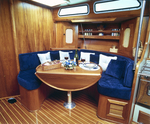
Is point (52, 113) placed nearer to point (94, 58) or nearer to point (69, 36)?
point (94, 58)

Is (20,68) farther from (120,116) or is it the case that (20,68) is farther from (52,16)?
(120,116)

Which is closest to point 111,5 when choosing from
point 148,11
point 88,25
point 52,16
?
point 148,11

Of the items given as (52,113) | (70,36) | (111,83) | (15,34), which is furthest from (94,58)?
(15,34)

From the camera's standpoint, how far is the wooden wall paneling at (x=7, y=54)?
7.24 feet

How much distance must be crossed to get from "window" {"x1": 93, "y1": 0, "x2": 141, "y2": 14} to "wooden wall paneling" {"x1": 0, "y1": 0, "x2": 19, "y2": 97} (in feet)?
6.66

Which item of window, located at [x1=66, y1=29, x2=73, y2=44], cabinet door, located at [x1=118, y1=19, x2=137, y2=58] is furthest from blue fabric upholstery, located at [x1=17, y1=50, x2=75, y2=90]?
cabinet door, located at [x1=118, y1=19, x2=137, y2=58]

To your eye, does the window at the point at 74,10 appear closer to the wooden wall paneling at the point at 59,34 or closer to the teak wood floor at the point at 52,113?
the wooden wall paneling at the point at 59,34

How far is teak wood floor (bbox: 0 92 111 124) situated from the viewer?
1773 millimetres

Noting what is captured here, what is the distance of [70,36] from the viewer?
3539 millimetres

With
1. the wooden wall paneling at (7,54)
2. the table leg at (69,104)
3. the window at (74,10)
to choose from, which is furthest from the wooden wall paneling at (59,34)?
the table leg at (69,104)

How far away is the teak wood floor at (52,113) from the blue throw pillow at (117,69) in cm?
75

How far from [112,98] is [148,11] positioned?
184 cm

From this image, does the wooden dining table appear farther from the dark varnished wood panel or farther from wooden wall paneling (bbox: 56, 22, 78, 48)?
wooden wall paneling (bbox: 56, 22, 78, 48)

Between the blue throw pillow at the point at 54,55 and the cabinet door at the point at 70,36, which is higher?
the cabinet door at the point at 70,36
